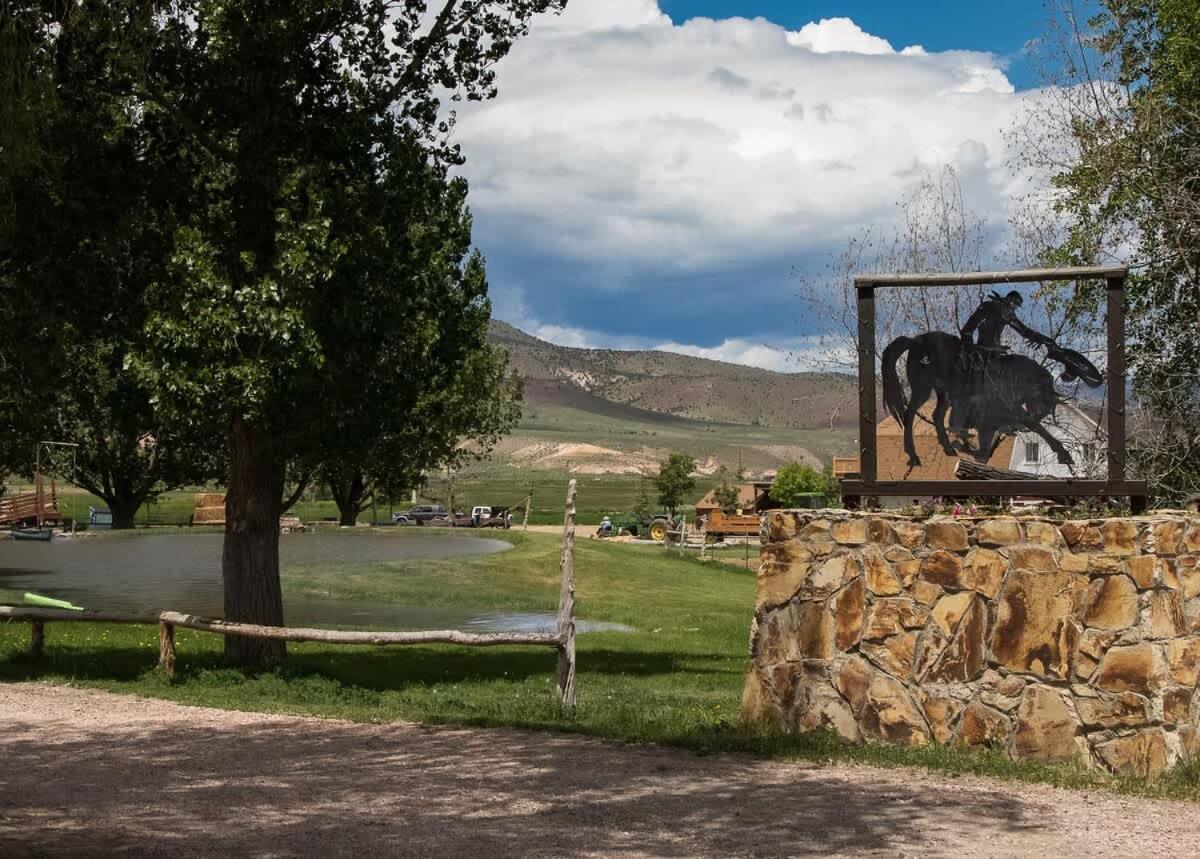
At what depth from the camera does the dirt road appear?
7.76 metres

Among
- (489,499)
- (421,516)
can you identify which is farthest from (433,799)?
(489,499)

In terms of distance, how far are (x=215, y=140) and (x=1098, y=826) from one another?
39.2 feet

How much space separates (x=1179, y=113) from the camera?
20969 millimetres

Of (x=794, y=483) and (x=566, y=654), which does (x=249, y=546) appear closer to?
(x=566, y=654)

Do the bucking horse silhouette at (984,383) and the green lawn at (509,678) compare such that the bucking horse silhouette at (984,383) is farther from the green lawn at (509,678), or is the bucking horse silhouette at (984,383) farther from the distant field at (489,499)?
the distant field at (489,499)

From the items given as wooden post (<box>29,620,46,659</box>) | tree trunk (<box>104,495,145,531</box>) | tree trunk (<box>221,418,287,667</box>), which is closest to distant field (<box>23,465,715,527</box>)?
tree trunk (<box>104,495,145,531</box>)

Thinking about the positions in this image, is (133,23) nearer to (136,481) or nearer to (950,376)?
(950,376)

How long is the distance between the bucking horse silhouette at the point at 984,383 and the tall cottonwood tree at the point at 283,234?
6284 millimetres

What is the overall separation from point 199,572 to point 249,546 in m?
17.9

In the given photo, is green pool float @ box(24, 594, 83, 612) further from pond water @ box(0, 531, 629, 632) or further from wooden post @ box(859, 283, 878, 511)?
wooden post @ box(859, 283, 878, 511)

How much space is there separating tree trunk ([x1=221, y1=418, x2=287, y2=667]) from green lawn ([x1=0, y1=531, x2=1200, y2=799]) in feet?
2.02

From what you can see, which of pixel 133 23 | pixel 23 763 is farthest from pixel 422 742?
pixel 133 23

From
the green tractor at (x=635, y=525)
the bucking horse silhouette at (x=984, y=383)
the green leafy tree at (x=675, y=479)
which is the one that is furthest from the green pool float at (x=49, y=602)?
the green leafy tree at (x=675, y=479)

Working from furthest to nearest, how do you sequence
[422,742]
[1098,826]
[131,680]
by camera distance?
[131,680]
[422,742]
[1098,826]
